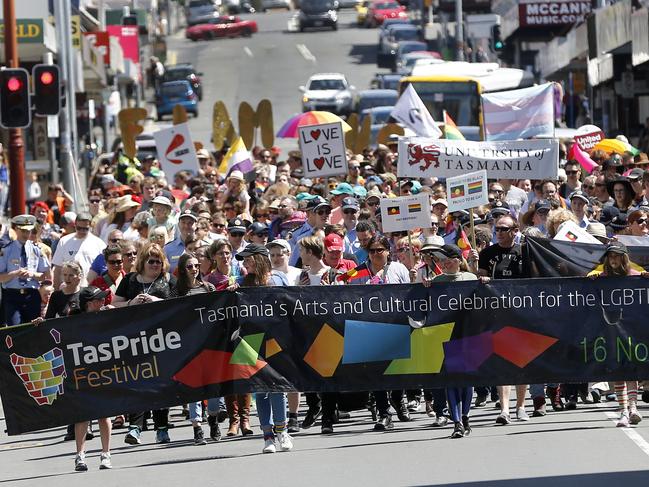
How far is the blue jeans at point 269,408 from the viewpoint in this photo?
12828 millimetres

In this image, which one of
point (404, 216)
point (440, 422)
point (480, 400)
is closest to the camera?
point (440, 422)

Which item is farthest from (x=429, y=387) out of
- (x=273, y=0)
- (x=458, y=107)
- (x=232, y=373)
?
(x=273, y=0)

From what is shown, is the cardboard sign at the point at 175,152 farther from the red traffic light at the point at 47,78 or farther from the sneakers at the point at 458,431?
the sneakers at the point at 458,431

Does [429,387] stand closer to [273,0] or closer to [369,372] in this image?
[369,372]

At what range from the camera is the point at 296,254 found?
17031 mm

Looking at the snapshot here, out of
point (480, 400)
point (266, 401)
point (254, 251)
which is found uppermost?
point (254, 251)

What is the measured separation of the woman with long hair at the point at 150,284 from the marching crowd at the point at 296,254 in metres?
0.01

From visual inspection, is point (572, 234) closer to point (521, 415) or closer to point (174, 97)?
point (521, 415)

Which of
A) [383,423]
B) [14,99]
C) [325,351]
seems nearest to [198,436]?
[325,351]

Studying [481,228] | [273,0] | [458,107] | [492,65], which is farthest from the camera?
[273,0]

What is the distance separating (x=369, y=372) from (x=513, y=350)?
43.5 inches

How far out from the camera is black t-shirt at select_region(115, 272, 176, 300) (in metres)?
13.6

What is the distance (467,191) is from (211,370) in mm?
3954

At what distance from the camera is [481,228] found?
54.6 ft
